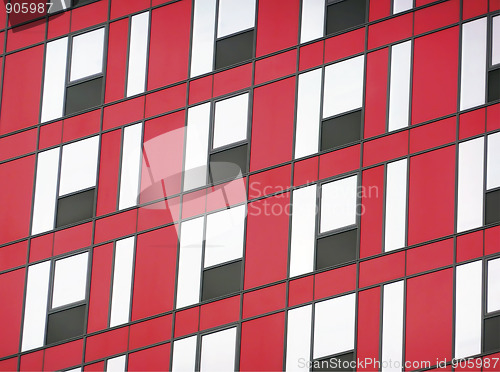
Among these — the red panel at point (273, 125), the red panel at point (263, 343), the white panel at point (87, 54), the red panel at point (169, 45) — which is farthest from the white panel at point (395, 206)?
the white panel at point (87, 54)

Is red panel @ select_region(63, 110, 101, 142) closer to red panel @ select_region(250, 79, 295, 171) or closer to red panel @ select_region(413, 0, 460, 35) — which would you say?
red panel @ select_region(250, 79, 295, 171)

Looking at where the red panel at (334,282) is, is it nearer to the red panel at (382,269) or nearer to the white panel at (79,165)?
the red panel at (382,269)

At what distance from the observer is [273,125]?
1700 inches

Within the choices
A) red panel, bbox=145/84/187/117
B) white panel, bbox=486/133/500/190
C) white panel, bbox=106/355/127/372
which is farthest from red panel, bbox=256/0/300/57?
white panel, bbox=106/355/127/372

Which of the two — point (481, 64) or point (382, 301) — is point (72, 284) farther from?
point (481, 64)

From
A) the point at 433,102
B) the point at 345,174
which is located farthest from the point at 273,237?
the point at 433,102

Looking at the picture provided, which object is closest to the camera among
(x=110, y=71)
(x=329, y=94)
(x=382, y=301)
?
(x=382, y=301)

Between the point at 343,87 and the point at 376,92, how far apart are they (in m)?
0.99

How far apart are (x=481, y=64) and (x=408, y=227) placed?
16.2 feet

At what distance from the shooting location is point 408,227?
40.7m

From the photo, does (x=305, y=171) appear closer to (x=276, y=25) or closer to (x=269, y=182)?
(x=269, y=182)

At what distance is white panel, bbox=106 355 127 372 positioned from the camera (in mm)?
42625

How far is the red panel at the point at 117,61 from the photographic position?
45.7 metres

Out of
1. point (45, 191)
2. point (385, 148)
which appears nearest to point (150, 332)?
point (45, 191)
